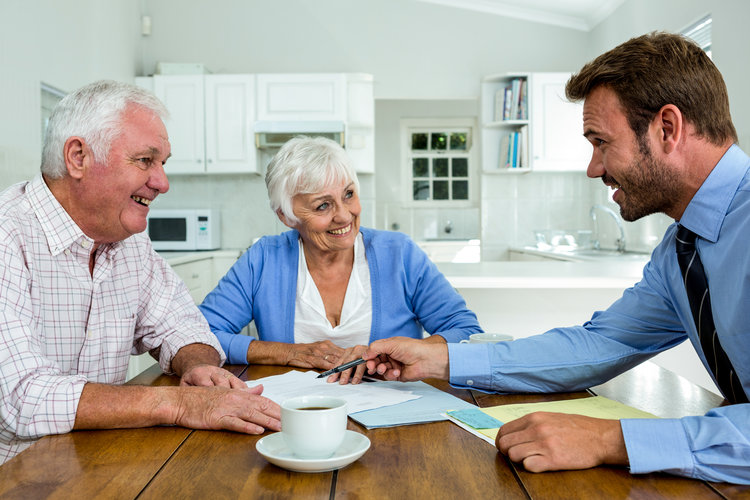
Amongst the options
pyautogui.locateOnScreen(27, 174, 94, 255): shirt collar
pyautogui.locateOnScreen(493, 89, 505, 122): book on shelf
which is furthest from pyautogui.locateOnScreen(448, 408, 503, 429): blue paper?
pyautogui.locateOnScreen(493, 89, 505, 122): book on shelf

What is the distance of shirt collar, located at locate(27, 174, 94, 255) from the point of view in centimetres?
129

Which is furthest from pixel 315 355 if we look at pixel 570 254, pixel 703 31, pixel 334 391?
pixel 703 31

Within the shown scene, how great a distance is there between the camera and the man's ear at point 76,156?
1.32 meters

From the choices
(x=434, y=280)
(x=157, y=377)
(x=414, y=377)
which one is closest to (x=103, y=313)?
(x=157, y=377)

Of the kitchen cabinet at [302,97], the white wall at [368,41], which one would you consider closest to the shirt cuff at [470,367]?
the kitchen cabinet at [302,97]

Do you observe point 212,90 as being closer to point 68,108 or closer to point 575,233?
point 575,233

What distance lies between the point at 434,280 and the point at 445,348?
25.2 inches

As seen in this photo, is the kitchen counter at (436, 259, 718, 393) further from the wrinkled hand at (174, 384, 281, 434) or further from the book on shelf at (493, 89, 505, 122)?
the book on shelf at (493, 89, 505, 122)

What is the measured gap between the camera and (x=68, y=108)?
4.33 feet

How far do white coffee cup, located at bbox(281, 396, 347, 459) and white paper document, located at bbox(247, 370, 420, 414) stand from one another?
0.82ft

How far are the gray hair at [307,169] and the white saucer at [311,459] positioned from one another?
1037 millimetres

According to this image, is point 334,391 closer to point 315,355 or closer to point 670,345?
point 315,355

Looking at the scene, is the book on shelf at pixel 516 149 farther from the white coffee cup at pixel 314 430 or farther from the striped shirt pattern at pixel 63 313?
the white coffee cup at pixel 314 430

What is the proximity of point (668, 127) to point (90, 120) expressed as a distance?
107 cm
